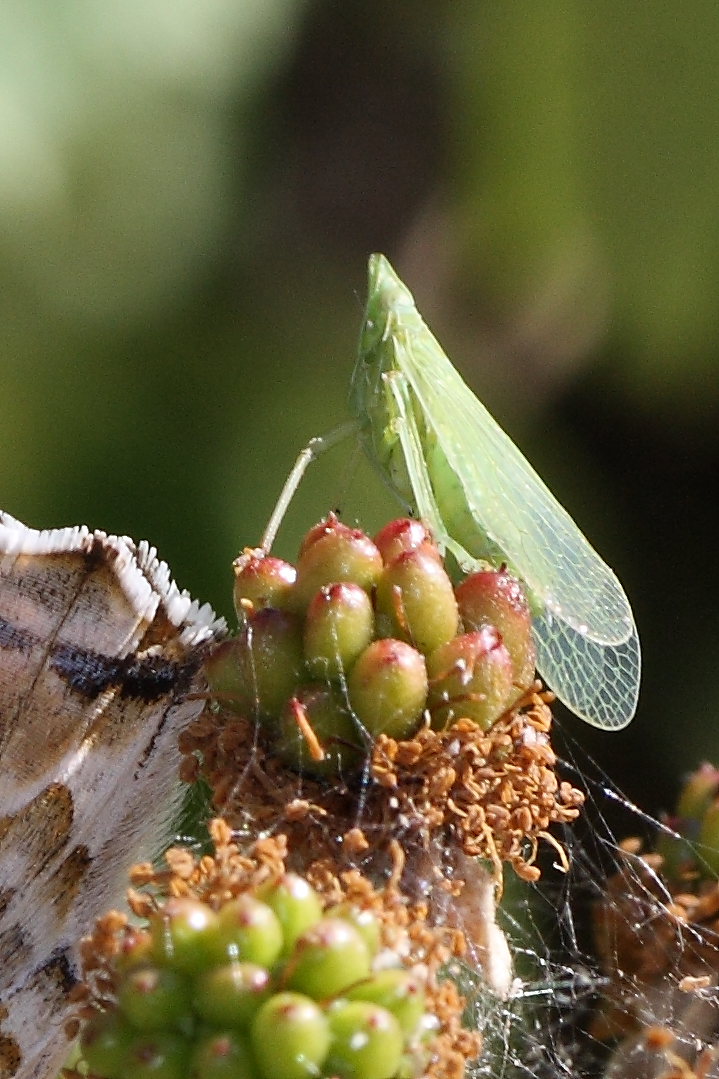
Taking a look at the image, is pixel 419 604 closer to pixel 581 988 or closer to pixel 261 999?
pixel 261 999

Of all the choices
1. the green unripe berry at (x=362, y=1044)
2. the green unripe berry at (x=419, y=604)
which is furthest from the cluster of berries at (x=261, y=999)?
the green unripe berry at (x=419, y=604)

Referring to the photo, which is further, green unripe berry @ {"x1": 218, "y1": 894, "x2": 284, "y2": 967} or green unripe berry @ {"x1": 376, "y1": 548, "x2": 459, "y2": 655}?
green unripe berry @ {"x1": 376, "y1": 548, "x2": 459, "y2": 655}

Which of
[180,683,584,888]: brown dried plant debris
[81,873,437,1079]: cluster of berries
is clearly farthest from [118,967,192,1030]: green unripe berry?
[180,683,584,888]: brown dried plant debris

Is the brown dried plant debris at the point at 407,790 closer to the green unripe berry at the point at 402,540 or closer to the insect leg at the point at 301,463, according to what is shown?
the green unripe berry at the point at 402,540

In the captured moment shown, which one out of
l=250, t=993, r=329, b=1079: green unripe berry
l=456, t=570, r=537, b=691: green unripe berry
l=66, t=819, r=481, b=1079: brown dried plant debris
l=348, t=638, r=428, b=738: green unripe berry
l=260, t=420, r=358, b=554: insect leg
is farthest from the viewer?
l=260, t=420, r=358, b=554: insect leg

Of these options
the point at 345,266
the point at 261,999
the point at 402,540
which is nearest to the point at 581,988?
the point at 402,540

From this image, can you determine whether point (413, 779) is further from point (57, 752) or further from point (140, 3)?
point (140, 3)

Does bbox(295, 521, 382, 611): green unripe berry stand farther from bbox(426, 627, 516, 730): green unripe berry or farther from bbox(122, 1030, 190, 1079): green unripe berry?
bbox(122, 1030, 190, 1079): green unripe berry
